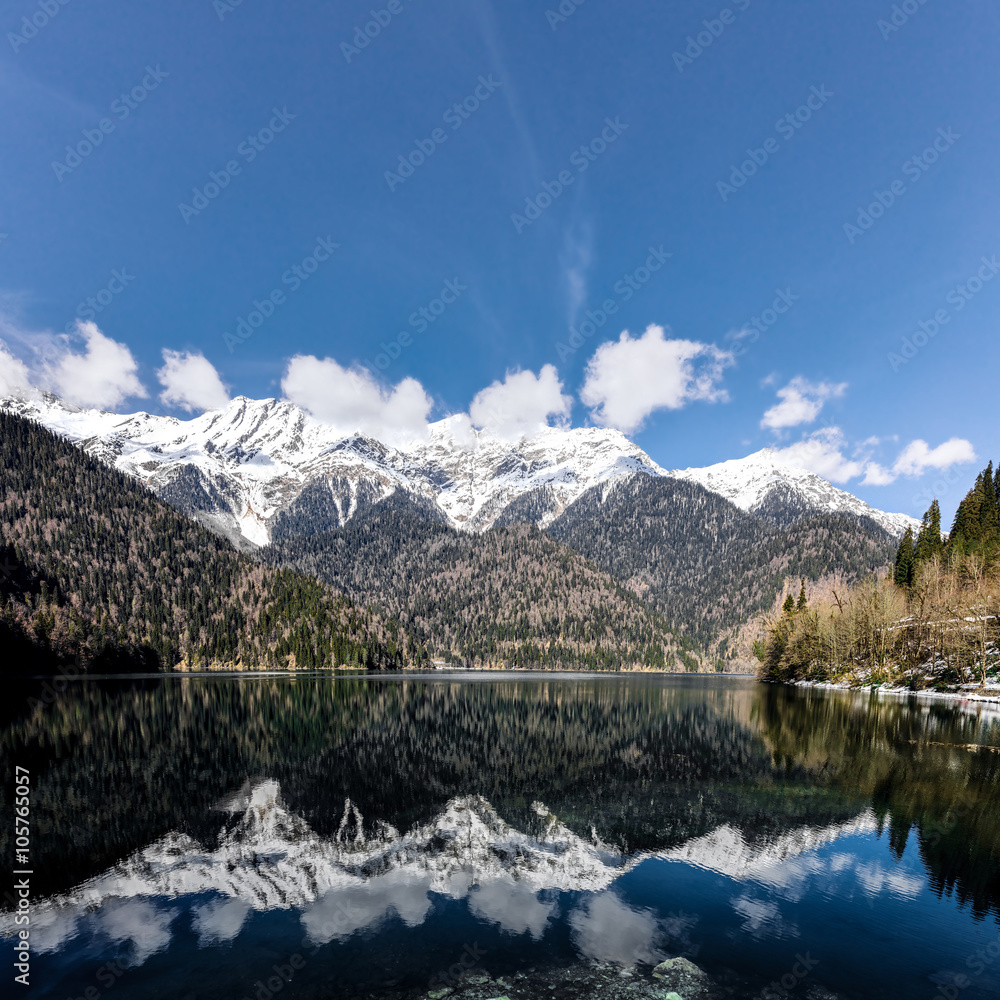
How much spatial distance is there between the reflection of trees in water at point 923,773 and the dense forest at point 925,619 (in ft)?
77.1

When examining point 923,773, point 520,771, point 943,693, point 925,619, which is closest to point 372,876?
point 520,771

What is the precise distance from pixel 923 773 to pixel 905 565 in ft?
426

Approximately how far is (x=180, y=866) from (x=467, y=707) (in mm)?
68064

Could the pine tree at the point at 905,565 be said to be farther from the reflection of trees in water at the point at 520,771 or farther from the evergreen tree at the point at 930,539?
the reflection of trees in water at the point at 520,771

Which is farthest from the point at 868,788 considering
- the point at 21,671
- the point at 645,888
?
the point at 21,671

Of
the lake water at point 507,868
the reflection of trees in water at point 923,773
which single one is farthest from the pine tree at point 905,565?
the lake water at point 507,868

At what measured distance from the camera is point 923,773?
3944cm

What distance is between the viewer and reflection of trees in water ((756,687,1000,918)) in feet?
79.7

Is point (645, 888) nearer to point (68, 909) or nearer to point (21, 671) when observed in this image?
point (68, 909)

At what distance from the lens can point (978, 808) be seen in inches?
1226

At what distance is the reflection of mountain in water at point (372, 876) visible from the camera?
64.2ft

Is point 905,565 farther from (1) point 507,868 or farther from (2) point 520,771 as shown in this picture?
(1) point 507,868

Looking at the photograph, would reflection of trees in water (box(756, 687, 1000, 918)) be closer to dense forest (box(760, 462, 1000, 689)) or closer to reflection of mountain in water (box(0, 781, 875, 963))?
reflection of mountain in water (box(0, 781, 875, 963))

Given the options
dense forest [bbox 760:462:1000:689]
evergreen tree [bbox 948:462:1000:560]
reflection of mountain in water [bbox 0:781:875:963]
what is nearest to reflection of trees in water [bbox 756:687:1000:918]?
reflection of mountain in water [bbox 0:781:875:963]
